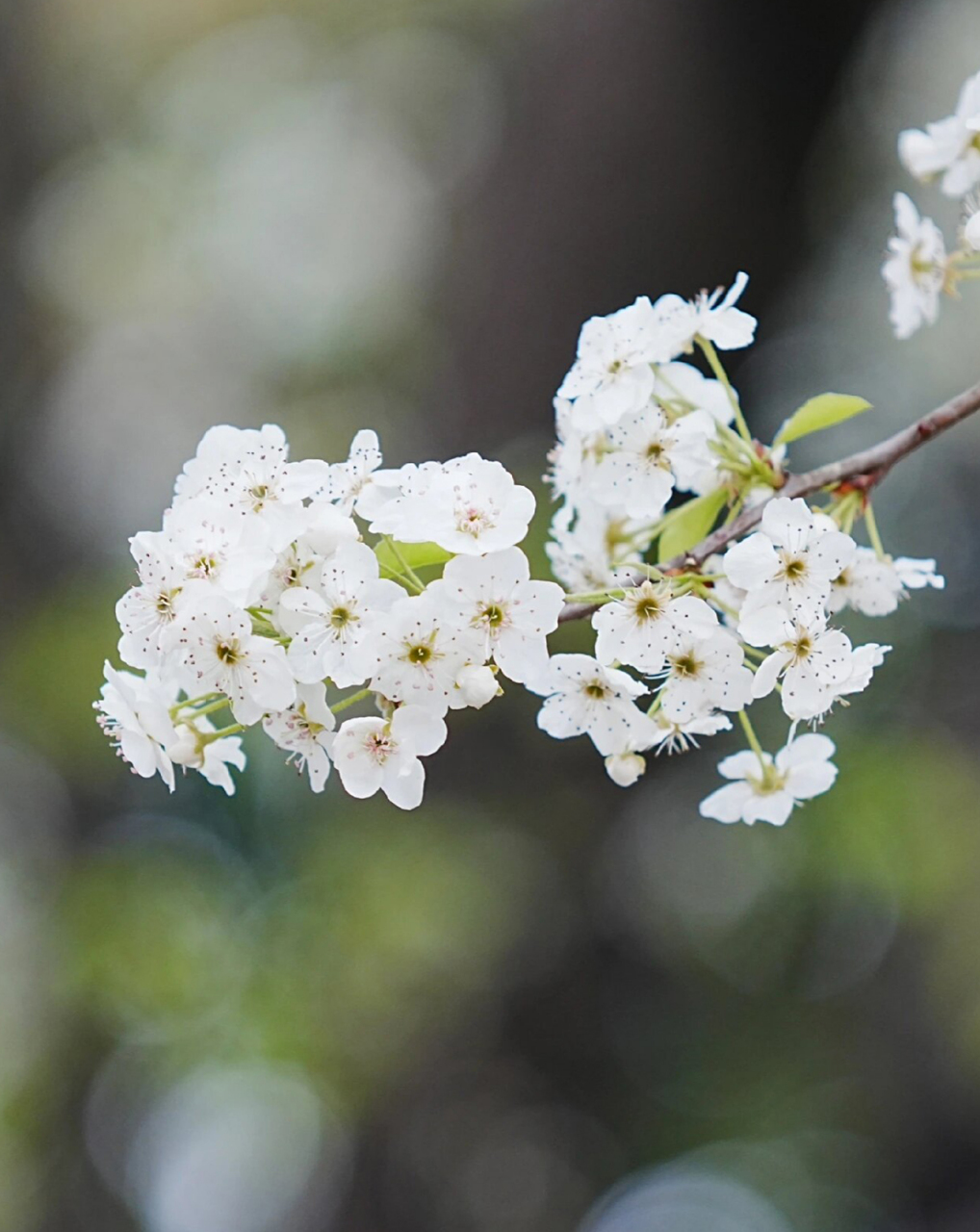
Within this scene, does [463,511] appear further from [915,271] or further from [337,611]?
[915,271]

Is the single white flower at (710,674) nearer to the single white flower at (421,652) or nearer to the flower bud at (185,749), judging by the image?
the single white flower at (421,652)

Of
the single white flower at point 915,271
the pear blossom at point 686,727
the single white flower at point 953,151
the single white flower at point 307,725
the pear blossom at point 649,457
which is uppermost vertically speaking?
the single white flower at point 953,151

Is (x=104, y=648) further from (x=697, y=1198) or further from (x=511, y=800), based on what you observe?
(x=697, y=1198)

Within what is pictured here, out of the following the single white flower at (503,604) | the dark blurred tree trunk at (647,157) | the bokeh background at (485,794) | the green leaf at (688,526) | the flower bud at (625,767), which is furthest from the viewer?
the bokeh background at (485,794)

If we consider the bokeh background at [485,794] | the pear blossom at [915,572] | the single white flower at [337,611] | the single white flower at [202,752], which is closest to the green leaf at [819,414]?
the pear blossom at [915,572]

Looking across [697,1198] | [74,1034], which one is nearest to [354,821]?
[74,1034]

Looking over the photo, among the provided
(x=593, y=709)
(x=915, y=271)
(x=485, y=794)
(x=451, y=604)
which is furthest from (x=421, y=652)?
(x=485, y=794)
